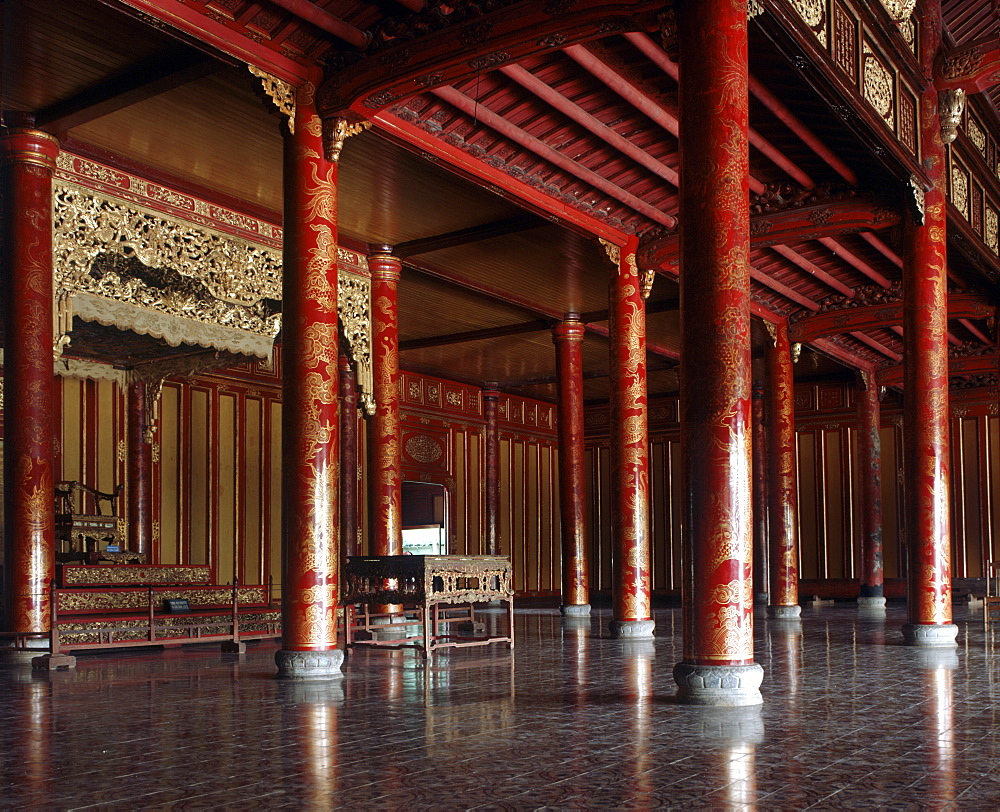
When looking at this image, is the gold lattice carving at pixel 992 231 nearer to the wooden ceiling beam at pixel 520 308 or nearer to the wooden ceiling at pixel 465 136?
the wooden ceiling at pixel 465 136

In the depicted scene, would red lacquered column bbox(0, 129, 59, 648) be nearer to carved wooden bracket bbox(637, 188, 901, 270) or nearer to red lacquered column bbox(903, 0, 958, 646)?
carved wooden bracket bbox(637, 188, 901, 270)

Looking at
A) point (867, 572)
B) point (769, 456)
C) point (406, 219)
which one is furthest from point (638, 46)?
point (867, 572)

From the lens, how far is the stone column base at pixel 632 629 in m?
10.6

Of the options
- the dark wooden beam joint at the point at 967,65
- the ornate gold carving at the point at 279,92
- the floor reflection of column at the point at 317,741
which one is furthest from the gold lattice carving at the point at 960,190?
the floor reflection of column at the point at 317,741

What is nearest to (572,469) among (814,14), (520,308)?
(520,308)

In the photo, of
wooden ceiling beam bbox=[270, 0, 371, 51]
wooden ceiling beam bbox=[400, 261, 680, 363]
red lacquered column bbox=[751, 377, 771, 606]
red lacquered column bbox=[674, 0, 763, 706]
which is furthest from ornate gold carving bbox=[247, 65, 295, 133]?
red lacquered column bbox=[751, 377, 771, 606]

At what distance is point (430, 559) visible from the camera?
8.40m

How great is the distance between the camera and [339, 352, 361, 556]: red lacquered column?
16.1 meters

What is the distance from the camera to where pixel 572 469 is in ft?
47.7

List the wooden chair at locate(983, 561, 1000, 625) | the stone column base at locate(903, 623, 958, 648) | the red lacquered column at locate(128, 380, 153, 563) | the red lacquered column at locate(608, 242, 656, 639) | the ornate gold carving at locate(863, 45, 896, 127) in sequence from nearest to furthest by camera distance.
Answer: the ornate gold carving at locate(863, 45, 896, 127) → the stone column base at locate(903, 623, 958, 648) → the red lacquered column at locate(608, 242, 656, 639) → the wooden chair at locate(983, 561, 1000, 625) → the red lacquered column at locate(128, 380, 153, 563)

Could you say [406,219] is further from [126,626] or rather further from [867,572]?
[867,572]

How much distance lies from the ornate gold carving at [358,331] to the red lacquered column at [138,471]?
3.80 meters

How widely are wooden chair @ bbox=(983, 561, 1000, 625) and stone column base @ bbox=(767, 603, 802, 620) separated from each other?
98.5 inches

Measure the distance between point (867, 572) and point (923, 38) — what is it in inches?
Answer: 410
